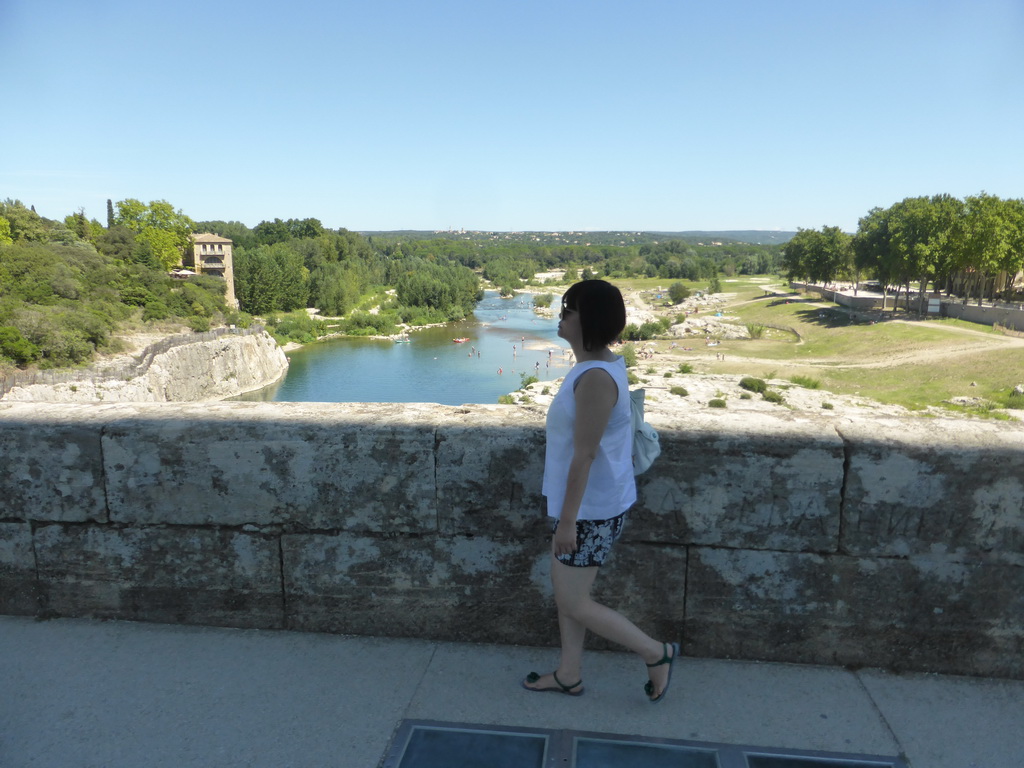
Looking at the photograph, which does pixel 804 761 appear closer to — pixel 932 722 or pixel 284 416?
pixel 932 722

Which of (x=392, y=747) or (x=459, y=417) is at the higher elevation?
(x=459, y=417)

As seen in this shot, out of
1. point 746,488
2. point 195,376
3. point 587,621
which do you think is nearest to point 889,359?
point 195,376

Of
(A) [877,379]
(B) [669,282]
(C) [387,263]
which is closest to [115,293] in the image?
(A) [877,379]

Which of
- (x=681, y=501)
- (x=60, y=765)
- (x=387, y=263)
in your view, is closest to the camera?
(x=60, y=765)

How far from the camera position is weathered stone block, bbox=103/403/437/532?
8.82ft

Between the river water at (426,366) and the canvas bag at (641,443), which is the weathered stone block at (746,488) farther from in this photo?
the river water at (426,366)

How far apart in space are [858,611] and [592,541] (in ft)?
3.72

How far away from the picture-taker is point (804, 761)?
6.80 feet

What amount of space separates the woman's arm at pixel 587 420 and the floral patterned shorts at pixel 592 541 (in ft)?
0.51

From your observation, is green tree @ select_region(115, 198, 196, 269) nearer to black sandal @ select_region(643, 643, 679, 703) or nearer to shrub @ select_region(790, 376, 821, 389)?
shrub @ select_region(790, 376, 821, 389)

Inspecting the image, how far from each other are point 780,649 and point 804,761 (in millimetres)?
564

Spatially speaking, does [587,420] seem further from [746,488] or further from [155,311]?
[155,311]

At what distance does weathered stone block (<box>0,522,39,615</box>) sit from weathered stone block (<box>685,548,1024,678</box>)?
8.64 ft

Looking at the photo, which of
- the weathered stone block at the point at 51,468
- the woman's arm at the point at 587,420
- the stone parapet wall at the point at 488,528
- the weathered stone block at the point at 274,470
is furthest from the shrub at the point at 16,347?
the woman's arm at the point at 587,420
